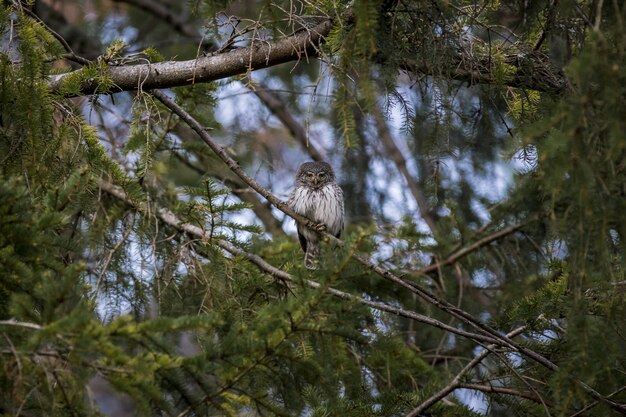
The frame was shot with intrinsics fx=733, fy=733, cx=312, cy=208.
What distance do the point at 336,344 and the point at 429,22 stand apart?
5.34 ft

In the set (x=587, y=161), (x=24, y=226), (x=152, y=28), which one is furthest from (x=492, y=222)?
(x=152, y=28)

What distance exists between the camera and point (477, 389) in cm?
402

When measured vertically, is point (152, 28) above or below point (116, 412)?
above

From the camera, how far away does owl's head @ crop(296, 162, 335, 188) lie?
23.0 feet

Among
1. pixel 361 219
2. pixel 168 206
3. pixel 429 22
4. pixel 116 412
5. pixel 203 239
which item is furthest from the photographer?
pixel 116 412

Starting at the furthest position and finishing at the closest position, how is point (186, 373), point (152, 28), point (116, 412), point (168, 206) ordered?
point (116, 412) → point (152, 28) → point (168, 206) → point (186, 373)

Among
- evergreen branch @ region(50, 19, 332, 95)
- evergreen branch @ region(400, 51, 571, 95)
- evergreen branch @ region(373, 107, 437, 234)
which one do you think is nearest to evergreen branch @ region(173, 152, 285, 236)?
evergreen branch @ region(373, 107, 437, 234)

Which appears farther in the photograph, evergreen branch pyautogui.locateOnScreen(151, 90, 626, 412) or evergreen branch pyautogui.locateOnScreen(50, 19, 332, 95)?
evergreen branch pyautogui.locateOnScreen(50, 19, 332, 95)

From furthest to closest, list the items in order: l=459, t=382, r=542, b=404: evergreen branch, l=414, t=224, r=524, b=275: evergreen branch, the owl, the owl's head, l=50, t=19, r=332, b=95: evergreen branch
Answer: the owl's head → the owl → l=414, t=224, r=524, b=275: evergreen branch → l=50, t=19, r=332, b=95: evergreen branch → l=459, t=382, r=542, b=404: evergreen branch

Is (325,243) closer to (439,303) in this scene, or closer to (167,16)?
(439,303)

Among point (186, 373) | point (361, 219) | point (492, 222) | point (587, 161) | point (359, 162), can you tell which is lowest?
point (186, 373)

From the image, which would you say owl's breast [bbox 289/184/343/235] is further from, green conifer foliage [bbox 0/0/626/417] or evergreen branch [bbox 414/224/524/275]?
evergreen branch [bbox 414/224/524/275]

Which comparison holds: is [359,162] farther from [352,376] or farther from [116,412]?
[116,412]

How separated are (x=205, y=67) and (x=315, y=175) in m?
2.84
